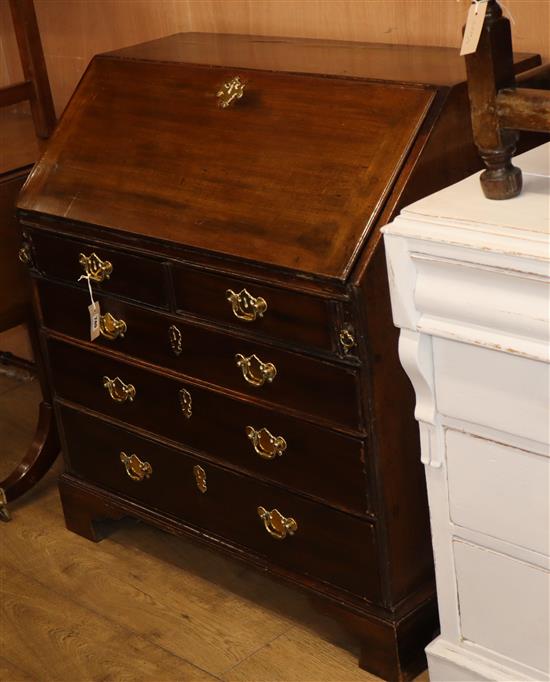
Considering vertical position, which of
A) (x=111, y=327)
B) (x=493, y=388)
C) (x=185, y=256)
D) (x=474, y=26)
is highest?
(x=474, y=26)

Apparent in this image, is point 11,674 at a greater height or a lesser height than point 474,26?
lesser

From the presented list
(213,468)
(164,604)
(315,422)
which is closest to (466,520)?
(315,422)

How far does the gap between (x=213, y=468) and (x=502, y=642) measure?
713 millimetres

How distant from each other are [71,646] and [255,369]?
2.65 ft

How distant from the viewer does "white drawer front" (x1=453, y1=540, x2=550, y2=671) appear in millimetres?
1990

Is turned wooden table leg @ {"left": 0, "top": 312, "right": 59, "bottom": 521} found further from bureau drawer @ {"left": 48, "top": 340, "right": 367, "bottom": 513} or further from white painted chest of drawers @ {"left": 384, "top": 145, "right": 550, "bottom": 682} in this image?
white painted chest of drawers @ {"left": 384, "top": 145, "right": 550, "bottom": 682}

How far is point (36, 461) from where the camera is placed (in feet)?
10.3

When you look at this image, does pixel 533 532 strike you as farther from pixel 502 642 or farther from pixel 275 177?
pixel 275 177

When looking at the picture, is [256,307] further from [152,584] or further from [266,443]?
[152,584]

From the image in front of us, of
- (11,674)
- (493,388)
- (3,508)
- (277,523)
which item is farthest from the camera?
(3,508)

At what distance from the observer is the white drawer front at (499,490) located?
1.89 m

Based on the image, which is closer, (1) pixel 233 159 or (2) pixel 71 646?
(1) pixel 233 159

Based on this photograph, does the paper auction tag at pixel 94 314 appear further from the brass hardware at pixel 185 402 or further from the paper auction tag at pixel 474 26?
the paper auction tag at pixel 474 26

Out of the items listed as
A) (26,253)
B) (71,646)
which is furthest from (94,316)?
(71,646)
